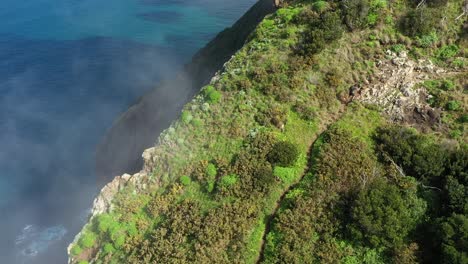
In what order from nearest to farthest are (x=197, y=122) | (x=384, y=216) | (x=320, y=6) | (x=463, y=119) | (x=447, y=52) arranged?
(x=384, y=216) < (x=463, y=119) < (x=197, y=122) < (x=447, y=52) < (x=320, y=6)

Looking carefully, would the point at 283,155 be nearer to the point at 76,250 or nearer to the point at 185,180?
the point at 185,180

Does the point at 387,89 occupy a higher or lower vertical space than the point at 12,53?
lower

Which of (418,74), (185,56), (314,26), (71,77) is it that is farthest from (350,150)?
(71,77)

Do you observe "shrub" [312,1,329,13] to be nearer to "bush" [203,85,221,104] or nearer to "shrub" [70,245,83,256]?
"bush" [203,85,221,104]

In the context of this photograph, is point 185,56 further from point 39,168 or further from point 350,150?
point 350,150

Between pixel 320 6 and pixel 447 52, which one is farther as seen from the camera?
pixel 320 6

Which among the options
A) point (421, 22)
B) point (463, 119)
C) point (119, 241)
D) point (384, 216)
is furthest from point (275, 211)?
point (421, 22)

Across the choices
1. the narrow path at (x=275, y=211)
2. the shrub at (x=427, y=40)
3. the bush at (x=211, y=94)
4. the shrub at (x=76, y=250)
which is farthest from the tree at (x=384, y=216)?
the shrub at (x=76, y=250)
